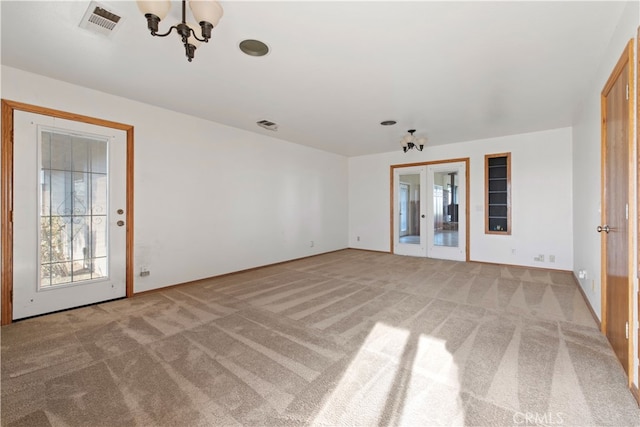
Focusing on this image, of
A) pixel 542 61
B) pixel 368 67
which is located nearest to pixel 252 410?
pixel 368 67

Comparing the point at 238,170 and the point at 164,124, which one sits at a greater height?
the point at 164,124

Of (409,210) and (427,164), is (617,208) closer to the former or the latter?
(427,164)

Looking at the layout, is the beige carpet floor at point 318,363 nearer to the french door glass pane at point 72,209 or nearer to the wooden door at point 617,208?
the wooden door at point 617,208

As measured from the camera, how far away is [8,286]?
2.77m

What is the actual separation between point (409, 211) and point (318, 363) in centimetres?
531

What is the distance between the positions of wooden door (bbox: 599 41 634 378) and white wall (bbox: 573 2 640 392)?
0.51 ft

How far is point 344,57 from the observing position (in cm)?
256

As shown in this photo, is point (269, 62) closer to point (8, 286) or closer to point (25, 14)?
point (25, 14)

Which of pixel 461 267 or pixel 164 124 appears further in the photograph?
pixel 461 267

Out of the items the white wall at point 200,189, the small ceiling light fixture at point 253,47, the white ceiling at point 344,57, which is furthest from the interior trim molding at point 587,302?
the white wall at point 200,189

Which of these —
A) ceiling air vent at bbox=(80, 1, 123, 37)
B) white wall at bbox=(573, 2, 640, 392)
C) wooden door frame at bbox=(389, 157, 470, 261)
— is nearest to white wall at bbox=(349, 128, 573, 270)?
wooden door frame at bbox=(389, 157, 470, 261)

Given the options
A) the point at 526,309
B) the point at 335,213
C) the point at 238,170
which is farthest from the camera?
the point at 335,213

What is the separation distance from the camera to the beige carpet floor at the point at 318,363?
5.16 feet

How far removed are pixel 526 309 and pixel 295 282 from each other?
3.00 meters
